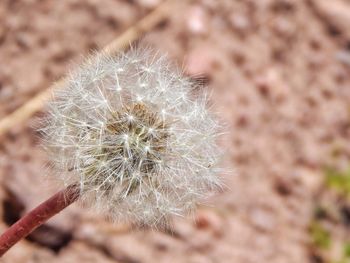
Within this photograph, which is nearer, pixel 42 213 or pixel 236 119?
pixel 42 213

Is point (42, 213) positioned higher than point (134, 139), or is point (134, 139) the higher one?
point (134, 139)

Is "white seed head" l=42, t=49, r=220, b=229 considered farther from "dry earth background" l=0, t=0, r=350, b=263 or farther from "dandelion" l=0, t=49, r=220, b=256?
"dry earth background" l=0, t=0, r=350, b=263

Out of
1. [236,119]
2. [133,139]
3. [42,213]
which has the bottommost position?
[42,213]

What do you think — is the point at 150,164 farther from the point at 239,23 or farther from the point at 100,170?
the point at 239,23

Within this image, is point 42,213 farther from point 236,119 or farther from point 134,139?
point 236,119

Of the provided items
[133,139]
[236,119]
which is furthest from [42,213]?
[236,119]

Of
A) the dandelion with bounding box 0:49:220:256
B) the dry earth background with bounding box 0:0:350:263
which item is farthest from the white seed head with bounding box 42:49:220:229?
the dry earth background with bounding box 0:0:350:263
